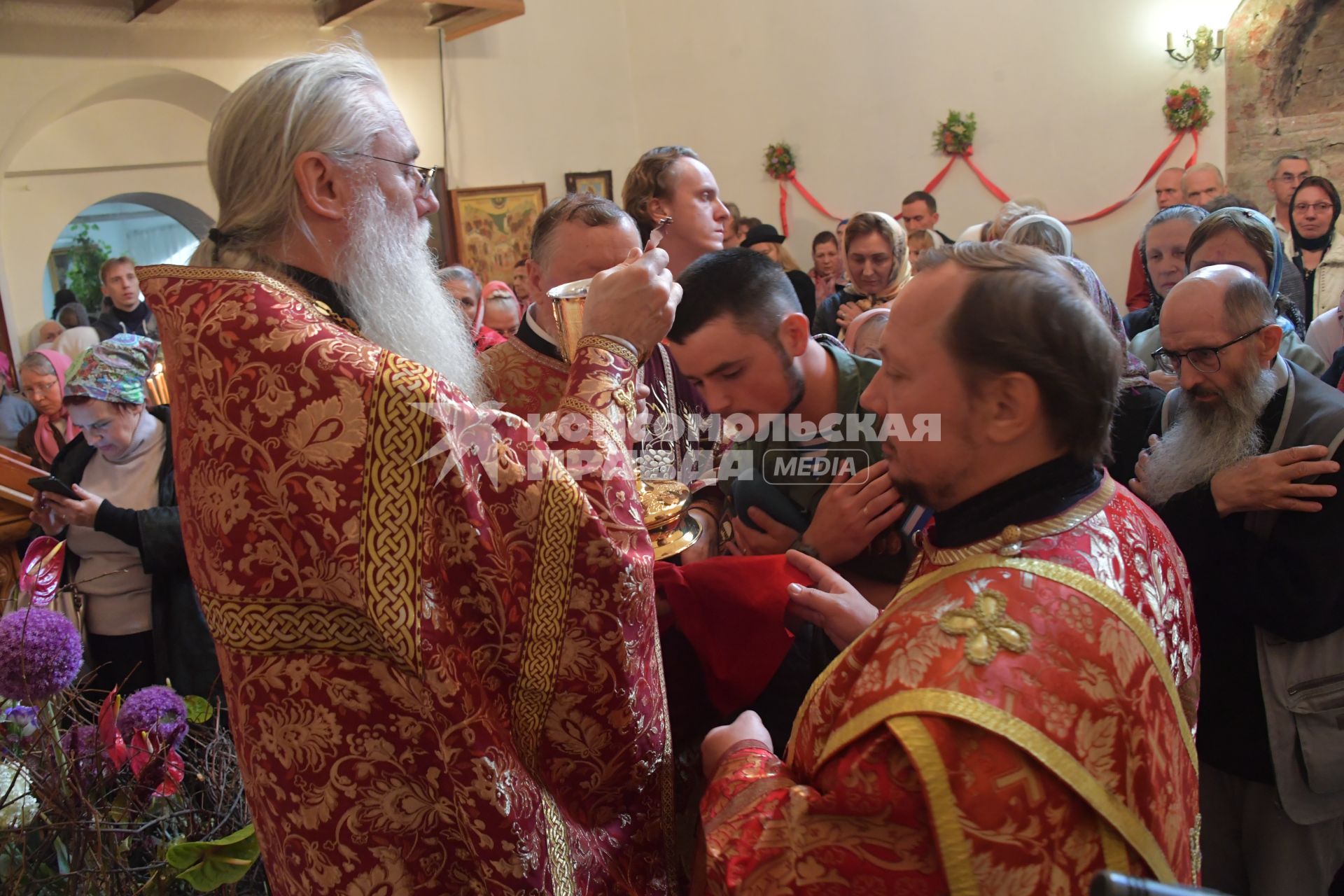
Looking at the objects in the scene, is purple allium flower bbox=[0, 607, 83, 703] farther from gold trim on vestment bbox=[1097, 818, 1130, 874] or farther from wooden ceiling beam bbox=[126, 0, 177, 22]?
wooden ceiling beam bbox=[126, 0, 177, 22]

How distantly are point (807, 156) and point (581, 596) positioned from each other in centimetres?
998

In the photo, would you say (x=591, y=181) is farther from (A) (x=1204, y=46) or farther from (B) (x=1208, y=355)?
(B) (x=1208, y=355)

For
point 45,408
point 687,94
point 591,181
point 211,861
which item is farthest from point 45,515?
point 687,94

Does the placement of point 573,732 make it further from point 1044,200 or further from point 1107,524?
point 1044,200

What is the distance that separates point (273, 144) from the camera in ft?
5.38

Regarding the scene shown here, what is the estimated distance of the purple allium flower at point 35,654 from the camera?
1.47 meters

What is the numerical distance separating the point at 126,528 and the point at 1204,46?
28.5 feet

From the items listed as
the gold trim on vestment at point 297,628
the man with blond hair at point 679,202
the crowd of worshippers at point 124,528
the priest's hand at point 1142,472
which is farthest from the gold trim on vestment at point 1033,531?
the crowd of worshippers at point 124,528

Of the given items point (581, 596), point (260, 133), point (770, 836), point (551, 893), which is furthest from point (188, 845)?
point (260, 133)

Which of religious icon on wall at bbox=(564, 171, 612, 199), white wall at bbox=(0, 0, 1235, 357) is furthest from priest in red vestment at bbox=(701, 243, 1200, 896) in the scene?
religious icon on wall at bbox=(564, 171, 612, 199)

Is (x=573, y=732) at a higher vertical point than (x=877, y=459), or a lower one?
lower

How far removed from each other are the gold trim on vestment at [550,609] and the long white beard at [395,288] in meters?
0.47

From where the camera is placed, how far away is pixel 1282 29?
26.7ft

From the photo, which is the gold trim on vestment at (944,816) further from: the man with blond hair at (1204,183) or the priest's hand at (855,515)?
the man with blond hair at (1204,183)
